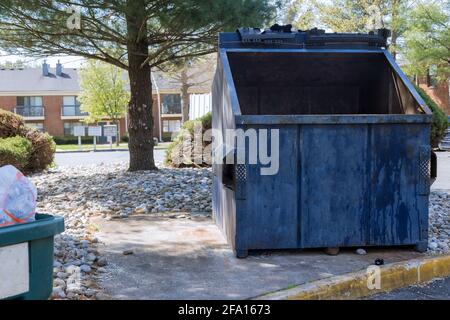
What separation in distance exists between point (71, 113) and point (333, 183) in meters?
49.3

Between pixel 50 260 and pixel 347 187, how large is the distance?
280 cm

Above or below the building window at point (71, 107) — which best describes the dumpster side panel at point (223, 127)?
below

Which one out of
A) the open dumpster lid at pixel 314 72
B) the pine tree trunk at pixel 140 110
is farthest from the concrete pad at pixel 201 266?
the pine tree trunk at pixel 140 110

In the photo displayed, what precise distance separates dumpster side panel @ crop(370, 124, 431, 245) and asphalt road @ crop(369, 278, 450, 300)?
1.97 feet

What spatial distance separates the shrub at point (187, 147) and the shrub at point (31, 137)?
11.4ft

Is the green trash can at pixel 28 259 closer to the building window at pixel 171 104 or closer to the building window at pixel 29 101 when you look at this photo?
the building window at pixel 171 104

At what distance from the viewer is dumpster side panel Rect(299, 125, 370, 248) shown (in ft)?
15.8

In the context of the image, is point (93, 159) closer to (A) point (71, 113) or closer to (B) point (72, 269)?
A: (B) point (72, 269)

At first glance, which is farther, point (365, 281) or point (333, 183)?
point (333, 183)

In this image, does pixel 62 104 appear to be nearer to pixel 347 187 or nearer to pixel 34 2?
pixel 34 2

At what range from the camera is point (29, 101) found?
51719mm

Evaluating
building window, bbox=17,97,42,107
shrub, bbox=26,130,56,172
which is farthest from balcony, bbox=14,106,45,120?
shrub, bbox=26,130,56,172

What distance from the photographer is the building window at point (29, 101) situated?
2023 inches

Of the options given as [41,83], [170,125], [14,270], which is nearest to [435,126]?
[14,270]
